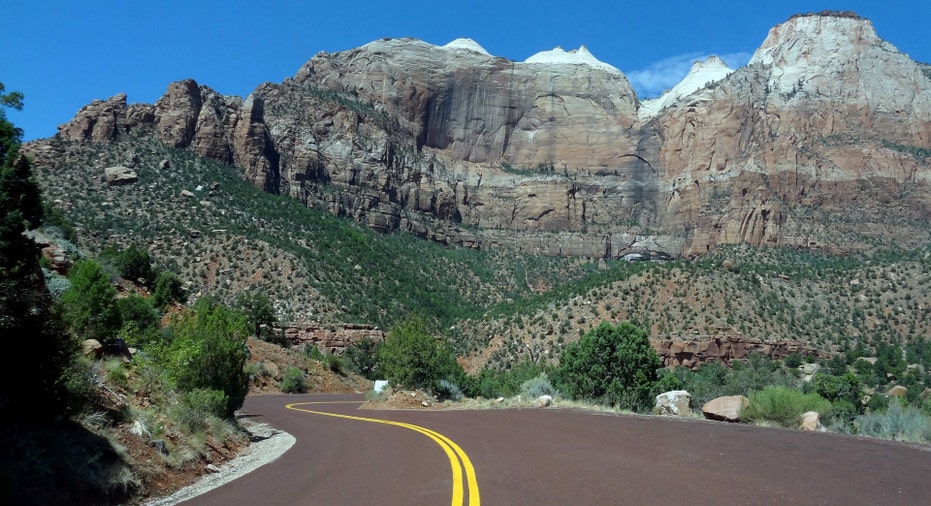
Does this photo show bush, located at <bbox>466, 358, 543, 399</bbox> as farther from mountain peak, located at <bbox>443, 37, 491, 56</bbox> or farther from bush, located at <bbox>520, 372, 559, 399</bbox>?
mountain peak, located at <bbox>443, 37, 491, 56</bbox>

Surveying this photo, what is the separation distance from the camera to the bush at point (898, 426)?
1218 centimetres

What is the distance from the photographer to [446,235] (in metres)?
102

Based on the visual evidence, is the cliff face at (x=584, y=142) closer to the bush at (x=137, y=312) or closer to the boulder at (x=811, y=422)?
the bush at (x=137, y=312)

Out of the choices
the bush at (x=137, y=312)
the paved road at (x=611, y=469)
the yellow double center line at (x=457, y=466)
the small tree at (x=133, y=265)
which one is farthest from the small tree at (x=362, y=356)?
the paved road at (x=611, y=469)

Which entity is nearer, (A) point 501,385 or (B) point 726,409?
(B) point 726,409

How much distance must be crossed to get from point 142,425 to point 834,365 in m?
49.0

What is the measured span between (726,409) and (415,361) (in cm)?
1638

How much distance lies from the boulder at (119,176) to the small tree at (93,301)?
146 feet

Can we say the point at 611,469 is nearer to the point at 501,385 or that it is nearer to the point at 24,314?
the point at 24,314

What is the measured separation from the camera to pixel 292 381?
4716cm

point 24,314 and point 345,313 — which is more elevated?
point 24,314

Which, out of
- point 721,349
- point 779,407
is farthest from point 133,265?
point 721,349

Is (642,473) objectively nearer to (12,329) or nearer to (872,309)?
(12,329)

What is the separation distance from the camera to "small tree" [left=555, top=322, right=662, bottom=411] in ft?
86.4
